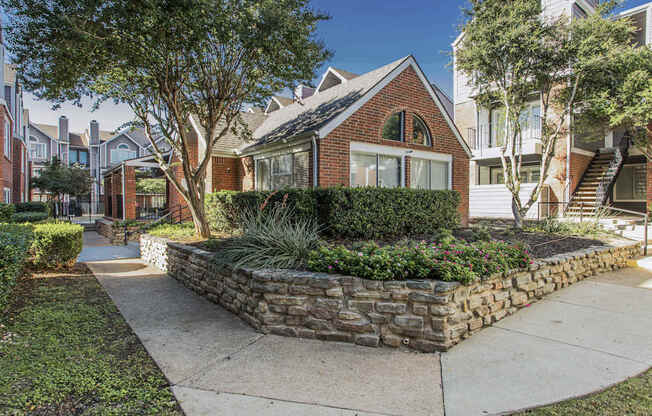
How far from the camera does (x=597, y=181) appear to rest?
47.8 feet

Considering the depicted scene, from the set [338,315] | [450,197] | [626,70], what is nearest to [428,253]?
[338,315]

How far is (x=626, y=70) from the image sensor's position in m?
10.8

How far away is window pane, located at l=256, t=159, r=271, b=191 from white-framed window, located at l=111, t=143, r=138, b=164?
2967 centimetres

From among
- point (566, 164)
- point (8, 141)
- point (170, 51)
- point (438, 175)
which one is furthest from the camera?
point (8, 141)

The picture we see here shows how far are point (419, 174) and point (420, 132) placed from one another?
146cm

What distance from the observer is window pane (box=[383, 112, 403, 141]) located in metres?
10.9

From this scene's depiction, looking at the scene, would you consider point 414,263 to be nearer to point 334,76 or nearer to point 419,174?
point 419,174

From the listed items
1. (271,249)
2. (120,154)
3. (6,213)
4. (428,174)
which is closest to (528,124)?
(428,174)

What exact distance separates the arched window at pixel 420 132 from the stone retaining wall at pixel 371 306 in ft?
23.8

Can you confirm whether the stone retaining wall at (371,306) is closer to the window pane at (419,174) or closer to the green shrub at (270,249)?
the green shrub at (270,249)

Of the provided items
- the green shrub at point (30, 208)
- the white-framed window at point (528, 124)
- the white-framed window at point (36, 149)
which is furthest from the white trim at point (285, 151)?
the white-framed window at point (36, 149)

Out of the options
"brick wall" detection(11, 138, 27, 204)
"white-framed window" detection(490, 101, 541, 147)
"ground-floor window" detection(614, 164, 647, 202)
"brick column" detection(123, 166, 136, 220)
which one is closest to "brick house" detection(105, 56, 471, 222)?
"white-framed window" detection(490, 101, 541, 147)

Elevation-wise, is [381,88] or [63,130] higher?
[63,130]

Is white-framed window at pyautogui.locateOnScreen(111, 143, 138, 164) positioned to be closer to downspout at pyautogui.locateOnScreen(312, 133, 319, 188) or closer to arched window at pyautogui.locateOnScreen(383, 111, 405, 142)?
downspout at pyautogui.locateOnScreen(312, 133, 319, 188)
